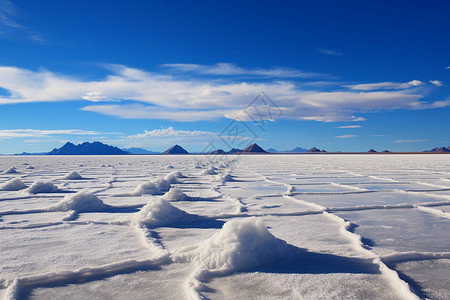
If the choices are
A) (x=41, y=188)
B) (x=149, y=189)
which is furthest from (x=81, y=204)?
(x=41, y=188)

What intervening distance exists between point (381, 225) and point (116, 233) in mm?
2171

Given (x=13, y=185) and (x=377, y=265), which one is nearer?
(x=377, y=265)

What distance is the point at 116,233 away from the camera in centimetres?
255

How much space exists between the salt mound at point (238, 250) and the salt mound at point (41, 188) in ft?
13.0

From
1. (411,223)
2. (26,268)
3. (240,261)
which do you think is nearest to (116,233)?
(26,268)

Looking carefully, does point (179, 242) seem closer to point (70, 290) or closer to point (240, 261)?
point (240, 261)

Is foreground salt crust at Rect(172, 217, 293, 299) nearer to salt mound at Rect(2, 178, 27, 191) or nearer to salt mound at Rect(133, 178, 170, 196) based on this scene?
salt mound at Rect(133, 178, 170, 196)

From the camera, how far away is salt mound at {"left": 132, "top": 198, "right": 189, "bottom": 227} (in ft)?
9.16

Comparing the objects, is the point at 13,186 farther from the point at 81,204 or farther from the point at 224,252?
the point at 224,252

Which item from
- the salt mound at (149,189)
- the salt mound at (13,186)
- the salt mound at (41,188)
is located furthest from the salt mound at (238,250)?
the salt mound at (13,186)

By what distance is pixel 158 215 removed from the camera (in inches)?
112

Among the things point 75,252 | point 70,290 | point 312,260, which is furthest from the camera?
point 75,252

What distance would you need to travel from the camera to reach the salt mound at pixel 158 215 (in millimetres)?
2791

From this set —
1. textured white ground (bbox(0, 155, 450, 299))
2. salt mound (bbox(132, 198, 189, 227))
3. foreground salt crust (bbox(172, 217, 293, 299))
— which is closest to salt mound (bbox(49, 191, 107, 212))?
textured white ground (bbox(0, 155, 450, 299))
